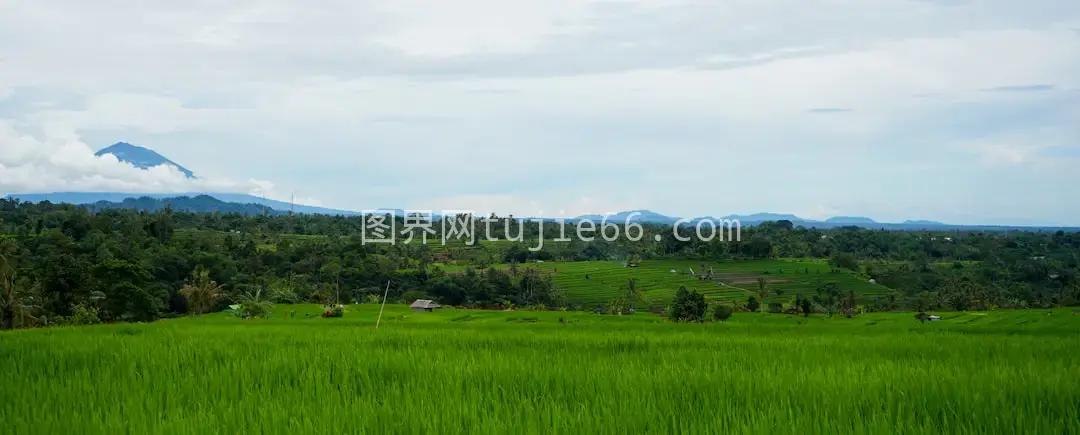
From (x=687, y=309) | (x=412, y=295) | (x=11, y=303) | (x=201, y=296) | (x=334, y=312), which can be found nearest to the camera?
(x=11, y=303)

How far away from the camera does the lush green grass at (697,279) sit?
72.5m

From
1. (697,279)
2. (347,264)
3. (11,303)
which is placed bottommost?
(697,279)

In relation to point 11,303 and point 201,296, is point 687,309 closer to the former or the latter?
point 201,296

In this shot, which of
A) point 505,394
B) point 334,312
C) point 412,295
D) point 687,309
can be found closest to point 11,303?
point 334,312

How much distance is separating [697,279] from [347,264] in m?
41.1

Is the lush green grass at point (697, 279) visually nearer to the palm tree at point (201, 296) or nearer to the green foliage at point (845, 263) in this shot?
the green foliage at point (845, 263)

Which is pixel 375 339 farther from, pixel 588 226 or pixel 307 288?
pixel 588 226

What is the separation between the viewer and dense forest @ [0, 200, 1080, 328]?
43.6 metres

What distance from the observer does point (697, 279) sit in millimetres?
85438

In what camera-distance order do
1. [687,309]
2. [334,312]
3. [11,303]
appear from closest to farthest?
[11,303], [687,309], [334,312]

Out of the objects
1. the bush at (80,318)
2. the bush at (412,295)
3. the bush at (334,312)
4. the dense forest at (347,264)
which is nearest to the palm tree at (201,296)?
the dense forest at (347,264)

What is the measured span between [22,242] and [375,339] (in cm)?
7428

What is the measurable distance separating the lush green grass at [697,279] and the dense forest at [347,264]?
3257 millimetres

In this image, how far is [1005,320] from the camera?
32031 millimetres
